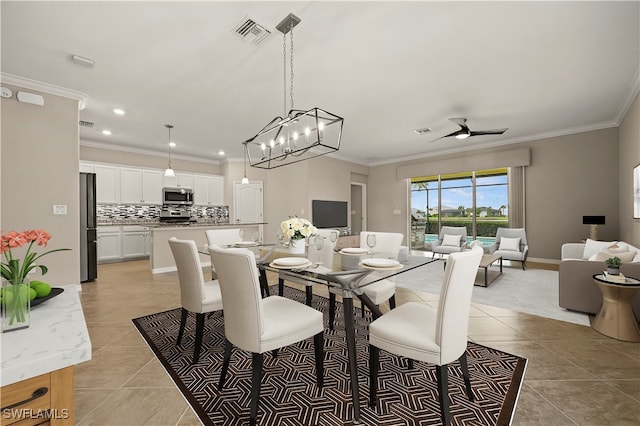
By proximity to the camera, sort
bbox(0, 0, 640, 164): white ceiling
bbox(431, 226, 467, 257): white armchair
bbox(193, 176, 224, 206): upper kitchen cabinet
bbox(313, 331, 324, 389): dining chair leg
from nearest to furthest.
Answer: bbox(313, 331, 324, 389): dining chair leg, bbox(0, 0, 640, 164): white ceiling, bbox(431, 226, 467, 257): white armchair, bbox(193, 176, 224, 206): upper kitchen cabinet

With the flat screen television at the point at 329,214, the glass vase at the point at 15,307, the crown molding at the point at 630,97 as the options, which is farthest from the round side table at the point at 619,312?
the flat screen television at the point at 329,214

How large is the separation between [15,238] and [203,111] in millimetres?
3916

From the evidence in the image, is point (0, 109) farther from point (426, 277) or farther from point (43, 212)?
point (426, 277)

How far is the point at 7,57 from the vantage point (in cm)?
285

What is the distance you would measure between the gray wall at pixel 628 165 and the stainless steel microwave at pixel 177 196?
8.52 meters

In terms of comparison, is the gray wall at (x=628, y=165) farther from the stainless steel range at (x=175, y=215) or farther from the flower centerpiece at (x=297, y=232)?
the stainless steel range at (x=175, y=215)

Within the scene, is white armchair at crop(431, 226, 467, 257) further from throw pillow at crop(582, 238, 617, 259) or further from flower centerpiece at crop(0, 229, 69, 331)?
flower centerpiece at crop(0, 229, 69, 331)

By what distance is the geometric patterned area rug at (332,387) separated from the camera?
154 centimetres

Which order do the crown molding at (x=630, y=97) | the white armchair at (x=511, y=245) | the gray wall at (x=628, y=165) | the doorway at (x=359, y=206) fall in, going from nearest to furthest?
the crown molding at (x=630, y=97), the gray wall at (x=628, y=165), the white armchair at (x=511, y=245), the doorway at (x=359, y=206)

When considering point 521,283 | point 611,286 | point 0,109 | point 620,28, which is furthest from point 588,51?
point 0,109

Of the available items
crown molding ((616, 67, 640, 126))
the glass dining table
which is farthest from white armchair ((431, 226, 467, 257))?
the glass dining table

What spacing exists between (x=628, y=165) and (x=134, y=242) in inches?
382

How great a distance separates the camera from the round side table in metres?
2.42

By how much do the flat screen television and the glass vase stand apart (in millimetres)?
5981
